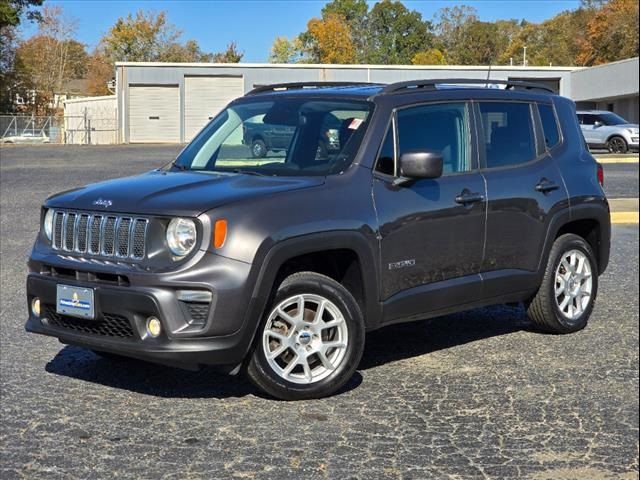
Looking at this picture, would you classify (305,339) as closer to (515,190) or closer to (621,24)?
(515,190)

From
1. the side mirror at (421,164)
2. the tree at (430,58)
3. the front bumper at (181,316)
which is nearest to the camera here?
the front bumper at (181,316)

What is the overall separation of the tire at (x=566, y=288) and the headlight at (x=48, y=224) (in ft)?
11.7

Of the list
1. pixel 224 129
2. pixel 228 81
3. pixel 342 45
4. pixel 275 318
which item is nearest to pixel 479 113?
pixel 224 129

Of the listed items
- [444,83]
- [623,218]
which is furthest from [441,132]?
[623,218]

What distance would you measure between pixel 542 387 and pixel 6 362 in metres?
3.63

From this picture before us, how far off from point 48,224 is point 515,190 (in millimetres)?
3235

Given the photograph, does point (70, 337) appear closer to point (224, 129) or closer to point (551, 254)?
point (224, 129)

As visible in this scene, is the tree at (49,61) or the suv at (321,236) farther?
the tree at (49,61)

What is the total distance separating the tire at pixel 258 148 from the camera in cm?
612

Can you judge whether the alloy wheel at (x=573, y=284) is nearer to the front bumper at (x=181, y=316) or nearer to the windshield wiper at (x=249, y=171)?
the windshield wiper at (x=249, y=171)

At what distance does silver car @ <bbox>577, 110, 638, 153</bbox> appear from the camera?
33.1 meters

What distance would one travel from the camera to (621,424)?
4809mm

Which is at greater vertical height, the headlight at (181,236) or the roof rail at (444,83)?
the roof rail at (444,83)

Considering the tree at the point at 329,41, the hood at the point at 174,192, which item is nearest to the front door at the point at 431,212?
the hood at the point at 174,192
